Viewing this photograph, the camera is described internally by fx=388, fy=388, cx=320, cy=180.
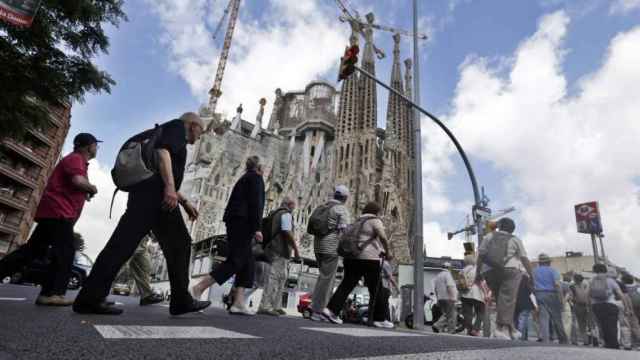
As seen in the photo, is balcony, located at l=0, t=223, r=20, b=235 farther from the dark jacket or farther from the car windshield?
the dark jacket

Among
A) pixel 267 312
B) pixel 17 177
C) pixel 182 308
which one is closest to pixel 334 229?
pixel 267 312

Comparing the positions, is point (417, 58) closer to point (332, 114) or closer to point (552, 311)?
point (552, 311)

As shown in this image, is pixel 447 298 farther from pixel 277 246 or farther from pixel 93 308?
pixel 93 308

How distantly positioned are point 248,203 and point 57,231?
70.1 inches

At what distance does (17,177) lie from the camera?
29.9 meters

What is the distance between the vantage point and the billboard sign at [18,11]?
5.43 metres

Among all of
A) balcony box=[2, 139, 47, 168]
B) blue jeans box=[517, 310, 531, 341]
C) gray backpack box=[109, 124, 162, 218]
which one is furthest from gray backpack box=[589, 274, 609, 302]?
balcony box=[2, 139, 47, 168]

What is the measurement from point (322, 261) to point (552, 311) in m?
3.92

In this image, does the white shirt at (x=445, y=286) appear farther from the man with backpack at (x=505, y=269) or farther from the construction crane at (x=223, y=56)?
the construction crane at (x=223, y=56)

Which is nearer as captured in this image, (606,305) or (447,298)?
(606,305)

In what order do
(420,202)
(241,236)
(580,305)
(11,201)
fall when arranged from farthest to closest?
(11,201) < (420,202) < (580,305) < (241,236)

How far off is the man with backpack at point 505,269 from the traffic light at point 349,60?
504cm

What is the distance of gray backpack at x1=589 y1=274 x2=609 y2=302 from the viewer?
6270 mm

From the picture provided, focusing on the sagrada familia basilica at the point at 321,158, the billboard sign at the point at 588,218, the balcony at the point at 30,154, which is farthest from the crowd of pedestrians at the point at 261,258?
the balcony at the point at 30,154
